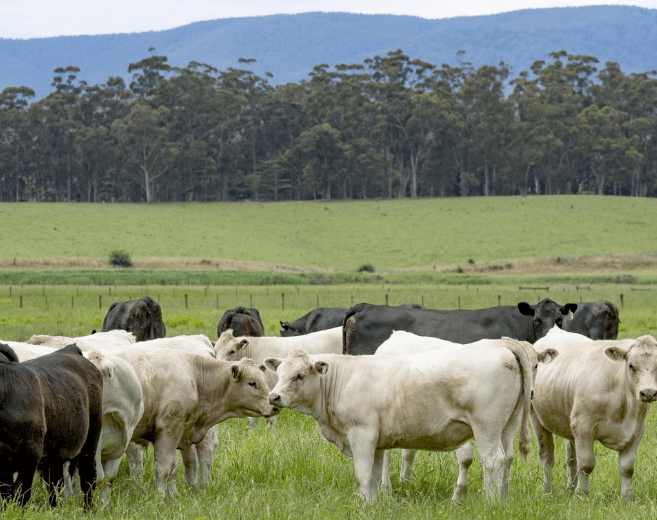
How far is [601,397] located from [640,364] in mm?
654

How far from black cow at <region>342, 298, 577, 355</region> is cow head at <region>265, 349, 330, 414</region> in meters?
6.52

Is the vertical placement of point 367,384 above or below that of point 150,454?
above

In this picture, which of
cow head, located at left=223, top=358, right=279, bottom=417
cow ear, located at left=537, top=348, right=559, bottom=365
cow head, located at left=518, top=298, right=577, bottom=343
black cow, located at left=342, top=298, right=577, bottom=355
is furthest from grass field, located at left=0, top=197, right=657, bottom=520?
cow head, located at left=518, top=298, right=577, bottom=343

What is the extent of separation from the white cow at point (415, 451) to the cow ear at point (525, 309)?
158 inches

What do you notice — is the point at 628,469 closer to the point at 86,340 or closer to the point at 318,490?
the point at 318,490

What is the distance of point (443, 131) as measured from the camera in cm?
11056

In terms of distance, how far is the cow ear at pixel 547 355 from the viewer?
9.97 metres

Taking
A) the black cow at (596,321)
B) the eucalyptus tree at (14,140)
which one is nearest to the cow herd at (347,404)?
the black cow at (596,321)

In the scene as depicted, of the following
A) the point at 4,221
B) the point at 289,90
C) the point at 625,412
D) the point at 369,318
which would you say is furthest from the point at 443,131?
the point at 625,412

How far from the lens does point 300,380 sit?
31.7 feet

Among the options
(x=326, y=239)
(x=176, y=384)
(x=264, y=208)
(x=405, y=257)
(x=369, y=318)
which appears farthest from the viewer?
(x=264, y=208)

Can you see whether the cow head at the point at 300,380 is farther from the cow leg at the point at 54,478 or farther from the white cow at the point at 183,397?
the cow leg at the point at 54,478

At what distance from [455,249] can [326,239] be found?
13381 mm

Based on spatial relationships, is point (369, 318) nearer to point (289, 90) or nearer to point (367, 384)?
point (367, 384)
